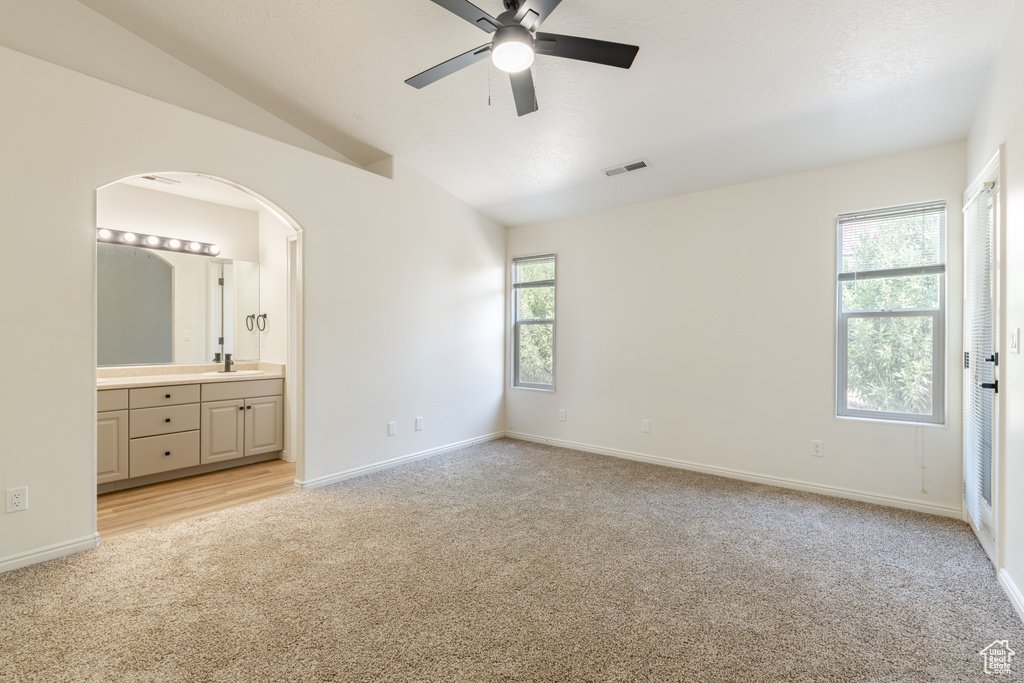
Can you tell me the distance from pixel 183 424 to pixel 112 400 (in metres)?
0.54

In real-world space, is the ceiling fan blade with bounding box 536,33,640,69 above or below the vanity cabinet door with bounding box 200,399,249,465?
above

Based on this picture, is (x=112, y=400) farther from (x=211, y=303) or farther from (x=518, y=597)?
(x=518, y=597)

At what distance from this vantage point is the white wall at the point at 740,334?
3.32 m

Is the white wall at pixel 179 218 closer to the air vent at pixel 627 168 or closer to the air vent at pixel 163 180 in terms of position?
the air vent at pixel 163 180

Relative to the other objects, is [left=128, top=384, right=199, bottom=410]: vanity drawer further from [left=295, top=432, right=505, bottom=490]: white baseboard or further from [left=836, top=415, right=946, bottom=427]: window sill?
[left=836, top=415, right=946, bottom=427]: window sill

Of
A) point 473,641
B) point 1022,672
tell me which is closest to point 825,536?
point 1022,672

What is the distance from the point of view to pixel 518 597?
2.16m

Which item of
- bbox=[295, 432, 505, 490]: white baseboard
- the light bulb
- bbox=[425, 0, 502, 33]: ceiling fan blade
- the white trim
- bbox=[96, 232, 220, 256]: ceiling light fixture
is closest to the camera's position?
bbox=[425, 0, 502, 33]: ceiling fan blade

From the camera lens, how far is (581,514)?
3197 mm

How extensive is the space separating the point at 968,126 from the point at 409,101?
3.72 metres

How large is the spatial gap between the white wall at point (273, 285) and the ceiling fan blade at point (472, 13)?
3.28 metres

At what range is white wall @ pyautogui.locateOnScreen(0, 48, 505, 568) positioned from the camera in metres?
2.43

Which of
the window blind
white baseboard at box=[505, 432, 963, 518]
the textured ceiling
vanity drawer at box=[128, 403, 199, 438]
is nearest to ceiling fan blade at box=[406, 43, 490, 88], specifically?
the textured ceiling

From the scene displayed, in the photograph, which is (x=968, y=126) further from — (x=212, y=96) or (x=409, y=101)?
(x=212, y=96)
